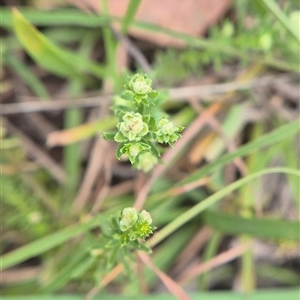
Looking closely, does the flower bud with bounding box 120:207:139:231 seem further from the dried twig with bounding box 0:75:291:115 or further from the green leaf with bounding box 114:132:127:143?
the dried twig with bounding box 0:75:291:115

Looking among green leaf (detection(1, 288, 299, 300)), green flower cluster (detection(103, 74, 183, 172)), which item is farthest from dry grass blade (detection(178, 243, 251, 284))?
green flower cluster (detection(103, 74, 183, 172))

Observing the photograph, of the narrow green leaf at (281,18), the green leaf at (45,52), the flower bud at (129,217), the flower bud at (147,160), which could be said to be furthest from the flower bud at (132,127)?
the green leaf at (45,52)

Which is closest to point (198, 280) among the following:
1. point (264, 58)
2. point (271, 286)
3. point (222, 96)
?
point (271, 286)

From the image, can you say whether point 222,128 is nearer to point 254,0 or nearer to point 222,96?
point 222,96

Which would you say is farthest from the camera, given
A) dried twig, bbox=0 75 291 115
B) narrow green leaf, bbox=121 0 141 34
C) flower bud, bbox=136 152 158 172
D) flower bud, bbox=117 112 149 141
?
dried twig, bbox=0 75 291 115

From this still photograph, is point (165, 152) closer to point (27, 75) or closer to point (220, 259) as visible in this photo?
point (220, 259)

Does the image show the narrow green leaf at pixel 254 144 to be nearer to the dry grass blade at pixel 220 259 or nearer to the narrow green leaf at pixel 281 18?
the narrow green leaf at pixel 281 18

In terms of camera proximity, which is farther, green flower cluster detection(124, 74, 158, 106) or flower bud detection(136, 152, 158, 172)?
flower bud detection(136, 152, 158, 172)
